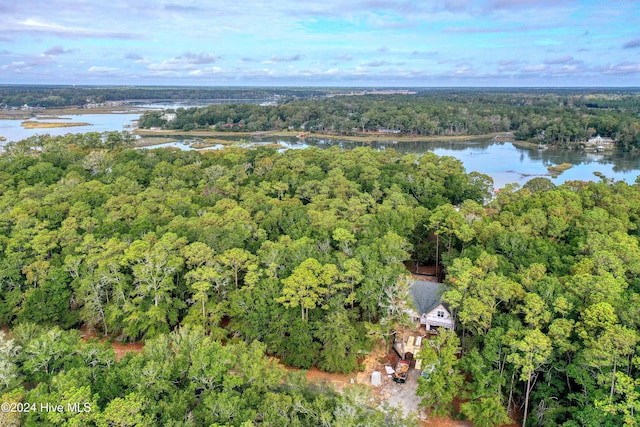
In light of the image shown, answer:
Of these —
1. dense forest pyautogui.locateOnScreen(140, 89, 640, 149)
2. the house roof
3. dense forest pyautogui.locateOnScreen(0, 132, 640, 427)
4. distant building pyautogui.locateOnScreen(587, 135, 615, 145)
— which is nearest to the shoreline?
dense forest pyautogui.locateOnScreen(140, 89, 640, 149)

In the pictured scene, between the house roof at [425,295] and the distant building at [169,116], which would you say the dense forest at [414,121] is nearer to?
the distant building at [169,116]

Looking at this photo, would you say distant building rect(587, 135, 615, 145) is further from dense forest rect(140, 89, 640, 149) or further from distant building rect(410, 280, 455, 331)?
distant building rect(410, 280, 455, 331)

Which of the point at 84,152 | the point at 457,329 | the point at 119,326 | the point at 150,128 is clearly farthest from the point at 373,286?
the point at 150,128

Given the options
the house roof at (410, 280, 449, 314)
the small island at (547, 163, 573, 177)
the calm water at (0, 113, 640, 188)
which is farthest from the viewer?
the small island at (547, 163, 573, 177)

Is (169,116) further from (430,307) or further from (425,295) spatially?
(430,307)

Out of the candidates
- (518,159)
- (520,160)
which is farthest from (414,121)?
(520,160)

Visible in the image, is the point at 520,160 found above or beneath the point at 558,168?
above
